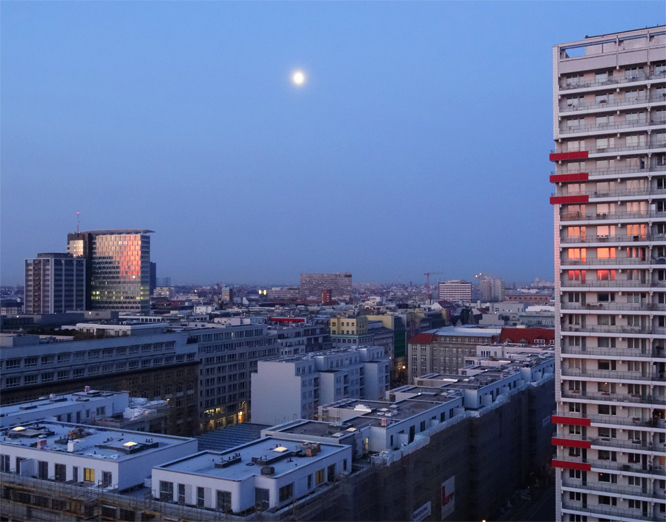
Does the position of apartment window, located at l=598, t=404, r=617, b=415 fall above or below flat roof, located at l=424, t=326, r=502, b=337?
above

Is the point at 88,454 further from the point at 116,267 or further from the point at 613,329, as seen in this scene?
the point at 116,267

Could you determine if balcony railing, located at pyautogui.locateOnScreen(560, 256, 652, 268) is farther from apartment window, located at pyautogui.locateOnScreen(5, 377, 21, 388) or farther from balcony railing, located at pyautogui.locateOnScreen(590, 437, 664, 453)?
apartment window, located at pyautogui.locateOnScreen(5, 377, 21, 388)

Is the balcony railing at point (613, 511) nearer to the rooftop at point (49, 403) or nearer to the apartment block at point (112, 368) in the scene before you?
the rooftop at point (49, 403)

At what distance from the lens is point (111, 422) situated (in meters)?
36.4

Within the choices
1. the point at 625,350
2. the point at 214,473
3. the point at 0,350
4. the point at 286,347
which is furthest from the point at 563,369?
the point at 286,347

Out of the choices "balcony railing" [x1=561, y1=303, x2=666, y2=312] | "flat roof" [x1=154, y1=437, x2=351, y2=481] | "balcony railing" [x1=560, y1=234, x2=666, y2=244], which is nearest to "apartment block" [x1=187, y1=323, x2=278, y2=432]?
"flat roof" [x1=154, y1=437, x2=351, y2=481]

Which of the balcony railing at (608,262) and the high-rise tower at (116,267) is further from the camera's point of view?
the high-rise tower at (116,267)

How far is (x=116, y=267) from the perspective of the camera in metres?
145

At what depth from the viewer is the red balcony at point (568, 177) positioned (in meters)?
30.6

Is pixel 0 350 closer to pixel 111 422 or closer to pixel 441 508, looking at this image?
pixel 111 422

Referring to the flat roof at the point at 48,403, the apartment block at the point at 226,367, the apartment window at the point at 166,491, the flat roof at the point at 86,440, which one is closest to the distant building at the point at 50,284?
the apartment block at the point at 226,367

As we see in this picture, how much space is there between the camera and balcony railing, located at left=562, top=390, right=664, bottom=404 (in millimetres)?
29203

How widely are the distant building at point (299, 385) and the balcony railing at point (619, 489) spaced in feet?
93.4

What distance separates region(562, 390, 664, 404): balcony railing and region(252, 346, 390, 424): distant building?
28.3 metres
